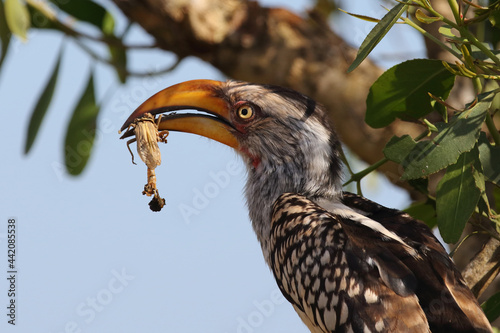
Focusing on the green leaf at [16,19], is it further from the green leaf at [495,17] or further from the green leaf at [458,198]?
the green leaf at [495,17]

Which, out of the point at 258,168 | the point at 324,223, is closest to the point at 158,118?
the point at 258,168

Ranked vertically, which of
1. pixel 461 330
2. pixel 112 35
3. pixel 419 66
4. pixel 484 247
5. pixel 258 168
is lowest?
pixel 461 330

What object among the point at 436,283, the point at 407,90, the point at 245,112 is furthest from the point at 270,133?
the point at 436,283

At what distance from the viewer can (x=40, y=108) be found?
5371 millimetres

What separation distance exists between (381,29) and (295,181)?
5.25 feet

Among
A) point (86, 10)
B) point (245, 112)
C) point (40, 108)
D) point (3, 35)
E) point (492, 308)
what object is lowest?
point (492, 308)

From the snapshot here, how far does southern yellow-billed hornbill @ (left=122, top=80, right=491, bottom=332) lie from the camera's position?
298 cm

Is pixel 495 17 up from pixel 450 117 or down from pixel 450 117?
up

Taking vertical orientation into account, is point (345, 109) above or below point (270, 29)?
below

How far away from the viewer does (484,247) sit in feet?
10.5

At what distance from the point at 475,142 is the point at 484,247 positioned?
2.25 feet

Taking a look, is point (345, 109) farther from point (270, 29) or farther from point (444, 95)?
point (444, 95)

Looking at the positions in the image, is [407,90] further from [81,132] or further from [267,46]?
[81,132]

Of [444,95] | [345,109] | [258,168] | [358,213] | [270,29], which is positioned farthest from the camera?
[270,29]
